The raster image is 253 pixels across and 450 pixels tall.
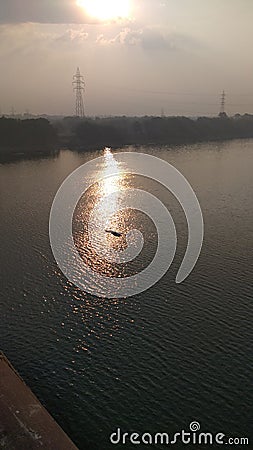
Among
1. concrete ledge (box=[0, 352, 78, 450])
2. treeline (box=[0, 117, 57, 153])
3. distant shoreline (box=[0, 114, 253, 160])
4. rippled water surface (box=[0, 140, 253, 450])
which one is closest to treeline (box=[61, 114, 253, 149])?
distant shoreline (box=[0, 114, 253, 160])

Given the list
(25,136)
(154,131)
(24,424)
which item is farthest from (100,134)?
(24,424)

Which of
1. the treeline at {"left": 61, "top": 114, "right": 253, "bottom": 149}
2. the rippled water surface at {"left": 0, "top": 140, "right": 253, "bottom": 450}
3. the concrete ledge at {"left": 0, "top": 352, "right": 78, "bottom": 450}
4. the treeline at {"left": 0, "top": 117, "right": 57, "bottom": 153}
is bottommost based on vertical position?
the concrete ledge at {"left": 0, "top": 352, "right": 78, "bottom": 450}

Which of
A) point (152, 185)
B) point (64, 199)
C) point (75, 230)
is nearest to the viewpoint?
point (75, 230)

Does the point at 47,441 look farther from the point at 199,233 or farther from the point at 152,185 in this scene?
the point at 152,185

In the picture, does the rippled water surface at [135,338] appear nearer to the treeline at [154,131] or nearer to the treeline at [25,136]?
the treeline at [25,136]

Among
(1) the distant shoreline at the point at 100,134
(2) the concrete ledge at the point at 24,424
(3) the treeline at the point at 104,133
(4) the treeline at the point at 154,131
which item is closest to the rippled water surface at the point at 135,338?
(2) the concrete ledge at the point at 24,424

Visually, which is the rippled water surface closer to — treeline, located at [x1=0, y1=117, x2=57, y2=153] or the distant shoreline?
the distant shoreline

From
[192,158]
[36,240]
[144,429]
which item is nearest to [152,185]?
[36,240]
